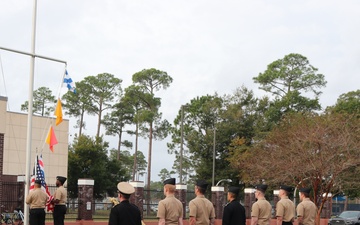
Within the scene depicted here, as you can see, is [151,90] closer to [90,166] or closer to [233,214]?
[90,166]

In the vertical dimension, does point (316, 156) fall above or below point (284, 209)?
above

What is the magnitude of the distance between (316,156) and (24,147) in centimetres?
2563

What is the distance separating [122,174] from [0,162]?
42.8 meters

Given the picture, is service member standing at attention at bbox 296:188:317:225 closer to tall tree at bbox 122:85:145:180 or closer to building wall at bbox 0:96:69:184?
building wall at bbox 0:96:69:184

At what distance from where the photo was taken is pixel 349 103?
70250 mm

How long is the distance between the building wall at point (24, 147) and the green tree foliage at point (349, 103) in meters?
26.5

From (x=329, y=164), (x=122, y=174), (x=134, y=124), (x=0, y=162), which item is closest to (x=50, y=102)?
(x=134, y=124)

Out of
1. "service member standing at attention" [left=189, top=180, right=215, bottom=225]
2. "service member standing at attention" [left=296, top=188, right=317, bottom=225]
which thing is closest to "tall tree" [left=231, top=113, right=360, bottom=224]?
"service member standing at attention" [left=296, top=188, right=317, bottom=225]

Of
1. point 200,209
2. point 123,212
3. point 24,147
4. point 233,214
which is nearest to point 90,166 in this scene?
A: point 24,147

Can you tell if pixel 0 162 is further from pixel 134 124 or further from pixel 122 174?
pixel 134 124

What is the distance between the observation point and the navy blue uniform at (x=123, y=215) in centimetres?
986

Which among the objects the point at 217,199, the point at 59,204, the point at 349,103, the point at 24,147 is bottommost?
the point at 217,199

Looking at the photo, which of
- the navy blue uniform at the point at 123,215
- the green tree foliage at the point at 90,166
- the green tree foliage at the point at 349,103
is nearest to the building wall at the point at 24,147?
the green tree foliage at the point at 90,166

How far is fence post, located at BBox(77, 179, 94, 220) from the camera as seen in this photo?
29.9 metres
